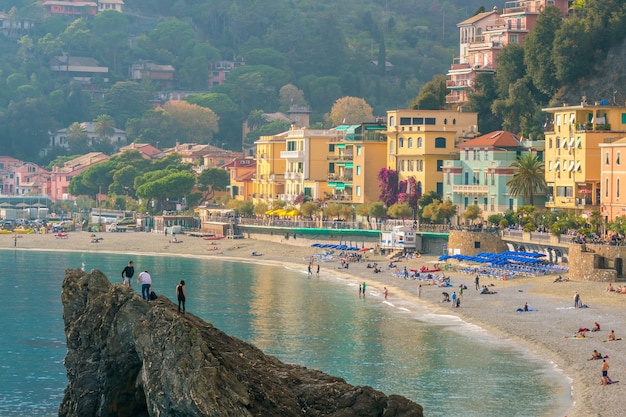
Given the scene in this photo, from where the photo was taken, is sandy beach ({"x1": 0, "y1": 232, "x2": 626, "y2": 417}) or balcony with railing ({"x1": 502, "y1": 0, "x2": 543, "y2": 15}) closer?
sandy beach ({"x1": 0, "y1": 232, "x2": 626, "y2": 417})

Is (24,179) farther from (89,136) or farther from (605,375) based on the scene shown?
(605,375)

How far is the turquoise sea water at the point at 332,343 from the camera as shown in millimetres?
45562

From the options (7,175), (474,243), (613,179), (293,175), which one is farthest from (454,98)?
(7,175)

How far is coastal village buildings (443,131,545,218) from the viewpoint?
91.7 metres

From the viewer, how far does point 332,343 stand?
57.2m

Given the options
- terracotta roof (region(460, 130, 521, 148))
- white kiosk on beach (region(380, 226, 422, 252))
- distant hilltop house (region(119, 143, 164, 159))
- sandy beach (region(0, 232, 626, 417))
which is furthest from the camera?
distant hilltop house (region(119, 143, 164, 159))

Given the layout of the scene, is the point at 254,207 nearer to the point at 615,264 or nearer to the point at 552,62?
the point at 552,62

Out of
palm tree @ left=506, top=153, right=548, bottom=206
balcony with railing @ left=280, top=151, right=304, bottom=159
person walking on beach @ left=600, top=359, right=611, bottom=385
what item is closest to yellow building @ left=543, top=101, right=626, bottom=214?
palm tree @ left=506, top=153, right=548, bottom=206

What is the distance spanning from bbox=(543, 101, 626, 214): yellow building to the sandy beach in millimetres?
8530

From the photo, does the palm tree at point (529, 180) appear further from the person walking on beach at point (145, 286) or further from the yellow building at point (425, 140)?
the person walking on beach at point (145, 286)

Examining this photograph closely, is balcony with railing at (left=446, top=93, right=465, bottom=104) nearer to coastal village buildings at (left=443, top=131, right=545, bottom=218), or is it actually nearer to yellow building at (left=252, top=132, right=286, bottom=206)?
coastal village buildings at (left=443, top=131, right=545, bottom=218)

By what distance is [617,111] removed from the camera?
84.2 m

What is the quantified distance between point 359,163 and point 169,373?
267ft

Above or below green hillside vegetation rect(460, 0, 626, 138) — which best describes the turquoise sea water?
below
